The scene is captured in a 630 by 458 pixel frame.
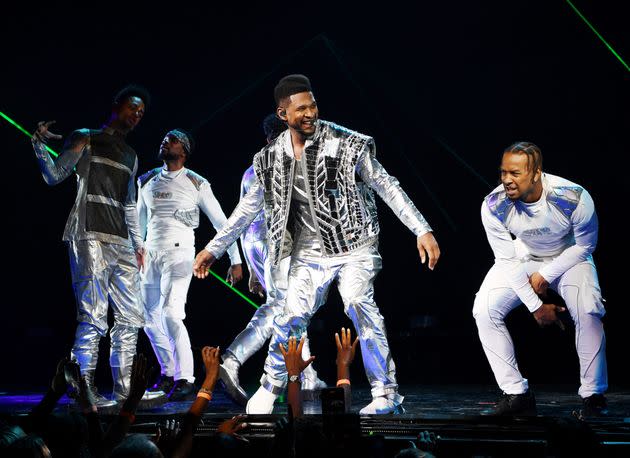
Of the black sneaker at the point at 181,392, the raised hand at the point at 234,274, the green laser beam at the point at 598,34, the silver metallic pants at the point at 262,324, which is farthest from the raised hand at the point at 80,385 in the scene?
the green laser beam at the point at 598,34

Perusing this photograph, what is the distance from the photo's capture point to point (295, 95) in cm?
532

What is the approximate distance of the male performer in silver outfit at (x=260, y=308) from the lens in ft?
19.4

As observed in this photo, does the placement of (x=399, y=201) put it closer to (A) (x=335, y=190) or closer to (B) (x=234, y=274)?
(A) (x=335, y=190)

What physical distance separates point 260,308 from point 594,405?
2.71 meters

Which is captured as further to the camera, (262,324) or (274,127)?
(274,127)

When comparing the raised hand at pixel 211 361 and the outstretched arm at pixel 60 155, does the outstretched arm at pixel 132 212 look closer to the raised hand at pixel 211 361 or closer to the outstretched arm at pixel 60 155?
the outstretched arm at pixel 60 155

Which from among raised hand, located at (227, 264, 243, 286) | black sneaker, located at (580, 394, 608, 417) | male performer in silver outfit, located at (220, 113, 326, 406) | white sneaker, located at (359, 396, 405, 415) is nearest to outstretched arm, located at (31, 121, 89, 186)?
male performer in silver outfit, located at (220, 113, 326, 406)

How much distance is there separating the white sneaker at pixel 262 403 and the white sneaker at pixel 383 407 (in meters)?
0.61

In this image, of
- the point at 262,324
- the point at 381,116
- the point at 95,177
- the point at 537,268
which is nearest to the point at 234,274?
the point at 262,324

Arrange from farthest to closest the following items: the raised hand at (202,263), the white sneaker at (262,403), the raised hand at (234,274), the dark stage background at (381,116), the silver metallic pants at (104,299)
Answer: the dark stage background at (381,116) → the raised hand at (234,274) → the silver metallic pants at (104,299) → the raised hand at (202,263) → the white sneaker at (262,403)

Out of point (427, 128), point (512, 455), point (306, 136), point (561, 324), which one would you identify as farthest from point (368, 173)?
point (427, 128)

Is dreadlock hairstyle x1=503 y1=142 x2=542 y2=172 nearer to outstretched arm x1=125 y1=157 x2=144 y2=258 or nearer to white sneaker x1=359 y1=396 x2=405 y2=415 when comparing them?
white sneaker x1=359 y1=396 x2=405 y2=415

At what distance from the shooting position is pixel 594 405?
4863 millimetres

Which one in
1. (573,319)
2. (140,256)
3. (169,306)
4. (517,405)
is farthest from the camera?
(169,306)
